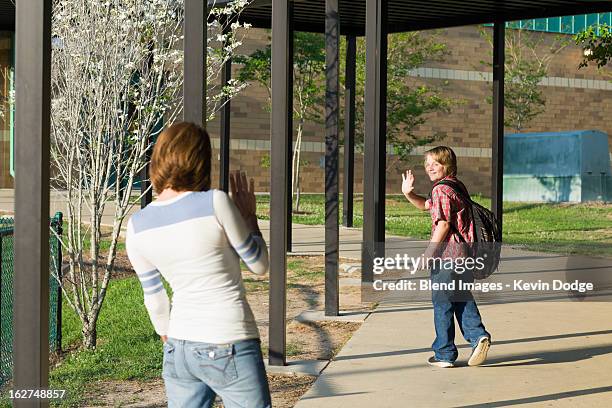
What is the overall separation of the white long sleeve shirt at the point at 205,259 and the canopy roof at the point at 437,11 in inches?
468

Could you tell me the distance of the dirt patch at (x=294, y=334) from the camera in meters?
6.23

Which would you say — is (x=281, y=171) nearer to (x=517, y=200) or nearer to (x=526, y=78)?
(x=517, y=200)

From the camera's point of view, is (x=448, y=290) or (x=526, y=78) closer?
(x=448, y=290)

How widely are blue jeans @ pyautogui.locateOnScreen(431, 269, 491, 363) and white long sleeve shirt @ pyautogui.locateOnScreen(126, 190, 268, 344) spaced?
372cm

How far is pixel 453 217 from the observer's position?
680 centimetres

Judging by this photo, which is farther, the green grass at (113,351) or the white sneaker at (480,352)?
the white sneaker at (480,352)

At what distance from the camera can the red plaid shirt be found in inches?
267

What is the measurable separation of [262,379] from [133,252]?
2.11 ft

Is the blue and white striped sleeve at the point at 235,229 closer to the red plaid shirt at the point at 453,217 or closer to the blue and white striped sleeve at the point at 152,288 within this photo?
the blue and white striped sleeve at the point at 152,288

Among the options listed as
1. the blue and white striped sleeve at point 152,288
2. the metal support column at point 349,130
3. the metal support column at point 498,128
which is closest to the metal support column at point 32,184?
the blue and white striped sleeve at point 152,288

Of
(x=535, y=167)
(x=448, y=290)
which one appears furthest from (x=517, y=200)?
(x=448, y=290)

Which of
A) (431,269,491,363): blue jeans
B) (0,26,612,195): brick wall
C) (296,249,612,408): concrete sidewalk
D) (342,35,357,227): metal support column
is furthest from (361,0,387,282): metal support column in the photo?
(0,26,612,195): brick wall

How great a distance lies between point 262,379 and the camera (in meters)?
3.39

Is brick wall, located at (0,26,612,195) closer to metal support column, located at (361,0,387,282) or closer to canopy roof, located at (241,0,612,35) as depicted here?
canopy roof, located at (241,0,612,35)
